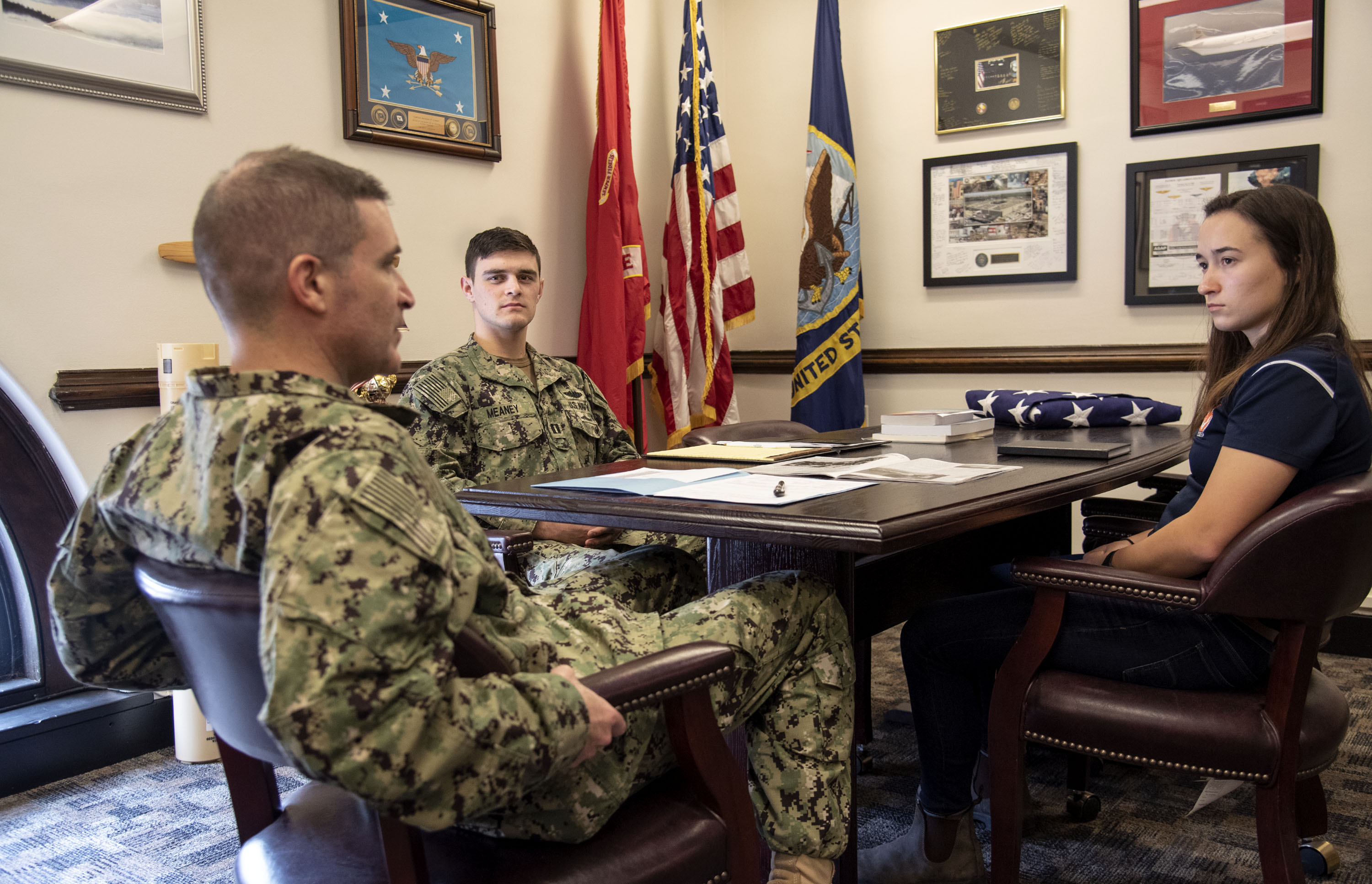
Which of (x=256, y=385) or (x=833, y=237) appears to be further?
(x=833, y=237)

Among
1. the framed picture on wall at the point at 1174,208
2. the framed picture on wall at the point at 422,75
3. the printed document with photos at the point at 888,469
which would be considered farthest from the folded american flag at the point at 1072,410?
the framed picture on wall at the point at 422,75

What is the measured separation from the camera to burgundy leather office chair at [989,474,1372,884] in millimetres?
1380

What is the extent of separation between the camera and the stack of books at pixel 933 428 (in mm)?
2420

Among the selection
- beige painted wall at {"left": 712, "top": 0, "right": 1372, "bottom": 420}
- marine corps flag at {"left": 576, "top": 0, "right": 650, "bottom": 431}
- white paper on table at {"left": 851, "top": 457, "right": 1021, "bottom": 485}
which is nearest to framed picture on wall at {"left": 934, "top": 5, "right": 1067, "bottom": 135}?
beige painted wall at {"left": 712, "top": 0, "right": 1372, "bottom": 420}

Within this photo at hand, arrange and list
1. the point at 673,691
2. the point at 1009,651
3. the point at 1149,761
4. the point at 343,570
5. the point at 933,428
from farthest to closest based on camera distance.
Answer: the point at 933,428, the point at 1009,651, the point at 1149,761, the point at 673,691, the point at 343,570

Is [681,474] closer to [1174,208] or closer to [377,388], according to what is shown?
[377,388]

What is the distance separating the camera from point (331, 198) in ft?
3.29

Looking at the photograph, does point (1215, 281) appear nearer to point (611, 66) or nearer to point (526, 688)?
point (526, 688)

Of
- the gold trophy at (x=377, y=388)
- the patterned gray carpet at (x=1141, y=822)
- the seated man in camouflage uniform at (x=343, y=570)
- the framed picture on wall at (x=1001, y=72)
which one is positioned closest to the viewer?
the seated man in camouflage uniform at (x=343, y=570)

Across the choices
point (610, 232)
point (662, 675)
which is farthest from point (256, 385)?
point (610, 232)

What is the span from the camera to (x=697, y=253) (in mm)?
4203

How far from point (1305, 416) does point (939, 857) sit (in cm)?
97

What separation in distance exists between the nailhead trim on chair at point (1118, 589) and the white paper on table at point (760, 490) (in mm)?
298

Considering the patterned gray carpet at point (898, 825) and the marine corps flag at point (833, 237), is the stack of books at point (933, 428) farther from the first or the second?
the marine corps flag at point (833, 237)
